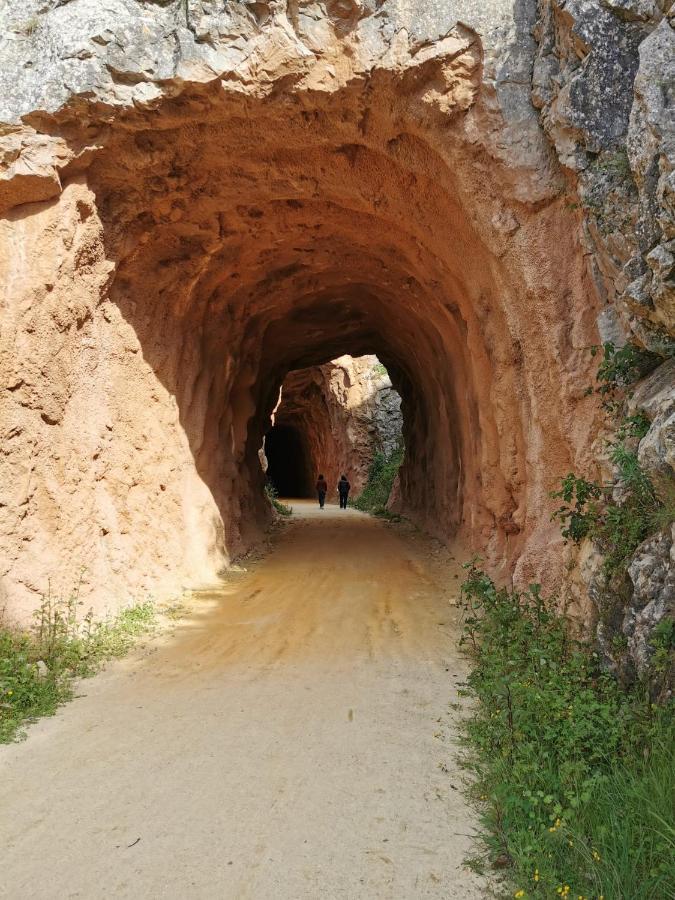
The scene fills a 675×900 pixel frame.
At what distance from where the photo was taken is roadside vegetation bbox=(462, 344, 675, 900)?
2646 millimetres

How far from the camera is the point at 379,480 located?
87.2ft

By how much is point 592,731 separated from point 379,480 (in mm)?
23161

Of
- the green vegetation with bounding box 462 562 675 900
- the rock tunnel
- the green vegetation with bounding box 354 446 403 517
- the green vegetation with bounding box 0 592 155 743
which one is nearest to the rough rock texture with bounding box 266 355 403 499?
the green vegetation with bounding box 354 446 403 517

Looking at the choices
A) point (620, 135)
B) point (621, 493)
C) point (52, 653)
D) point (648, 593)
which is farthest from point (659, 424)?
point (52, 653)

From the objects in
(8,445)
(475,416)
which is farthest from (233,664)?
(475,416)

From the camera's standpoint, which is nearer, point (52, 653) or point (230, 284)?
point (52, 653)

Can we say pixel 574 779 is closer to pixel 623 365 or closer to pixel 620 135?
pixel 623 365

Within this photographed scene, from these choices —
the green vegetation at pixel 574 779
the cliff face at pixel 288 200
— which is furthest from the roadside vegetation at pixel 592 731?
the cliff face at pixel 288 200

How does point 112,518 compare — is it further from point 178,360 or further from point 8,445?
point 178,360

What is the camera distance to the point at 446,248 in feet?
28.0

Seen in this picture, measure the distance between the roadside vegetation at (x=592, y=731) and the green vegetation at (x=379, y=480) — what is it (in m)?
18.0

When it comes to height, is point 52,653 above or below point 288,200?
below

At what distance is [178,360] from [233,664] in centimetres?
548

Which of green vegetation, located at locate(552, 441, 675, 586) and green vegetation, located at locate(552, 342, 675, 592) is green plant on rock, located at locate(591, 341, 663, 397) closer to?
green vegetation, located at locate(552, 342, 675, 592)
